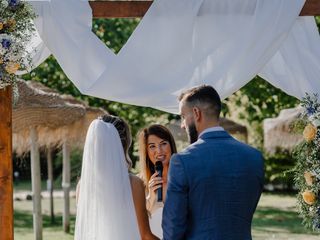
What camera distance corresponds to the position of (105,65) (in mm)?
6398

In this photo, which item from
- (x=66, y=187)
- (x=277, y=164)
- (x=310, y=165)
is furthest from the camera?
(x=277, y=164)

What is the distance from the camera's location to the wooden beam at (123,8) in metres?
6.57

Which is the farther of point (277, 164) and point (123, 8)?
point (277, 164)

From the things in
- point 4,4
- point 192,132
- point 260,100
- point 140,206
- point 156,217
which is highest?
point 4,4

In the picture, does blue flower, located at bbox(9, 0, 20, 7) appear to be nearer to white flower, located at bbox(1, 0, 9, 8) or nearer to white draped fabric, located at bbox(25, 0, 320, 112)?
white flower, located at bbox(1, 0, 9, 8)

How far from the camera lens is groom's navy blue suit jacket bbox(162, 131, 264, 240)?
453 cm

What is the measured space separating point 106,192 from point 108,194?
0.06 ft

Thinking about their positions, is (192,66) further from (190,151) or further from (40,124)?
(40,124)

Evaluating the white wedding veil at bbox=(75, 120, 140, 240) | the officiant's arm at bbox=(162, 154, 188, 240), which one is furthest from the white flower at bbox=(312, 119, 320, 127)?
the officiant's arm at bbox=(162, 154, 188, 240)

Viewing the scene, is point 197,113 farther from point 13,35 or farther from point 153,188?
point 13,35

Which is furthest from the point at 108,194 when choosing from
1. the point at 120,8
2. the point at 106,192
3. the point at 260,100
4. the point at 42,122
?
the point at 260,100

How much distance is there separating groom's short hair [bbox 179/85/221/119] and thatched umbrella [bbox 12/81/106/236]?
8.41 m

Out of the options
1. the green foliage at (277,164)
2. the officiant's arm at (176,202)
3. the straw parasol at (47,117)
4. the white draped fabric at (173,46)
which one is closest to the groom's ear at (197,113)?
the officiant's arm at (176,202)

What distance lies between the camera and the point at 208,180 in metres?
4.54
